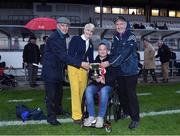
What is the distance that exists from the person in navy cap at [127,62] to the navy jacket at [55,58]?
799mm

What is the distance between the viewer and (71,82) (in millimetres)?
8625

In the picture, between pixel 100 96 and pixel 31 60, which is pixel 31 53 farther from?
pixel 100 96

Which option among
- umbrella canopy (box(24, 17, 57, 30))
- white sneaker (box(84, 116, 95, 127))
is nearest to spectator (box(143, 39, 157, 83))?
umbrella canopy (box(24, 17, 57, 30))

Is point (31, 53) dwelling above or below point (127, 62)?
below

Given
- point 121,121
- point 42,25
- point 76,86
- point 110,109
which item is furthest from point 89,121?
point 42,25

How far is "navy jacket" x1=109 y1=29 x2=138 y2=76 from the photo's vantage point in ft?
26.8

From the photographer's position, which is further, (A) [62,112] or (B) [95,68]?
(A) [62,112]

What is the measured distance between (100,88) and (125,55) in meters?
0.76

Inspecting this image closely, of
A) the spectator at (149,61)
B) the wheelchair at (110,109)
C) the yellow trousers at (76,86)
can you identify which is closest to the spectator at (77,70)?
the yellow trousers at (76,86)

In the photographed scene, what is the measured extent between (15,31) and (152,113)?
11.3m

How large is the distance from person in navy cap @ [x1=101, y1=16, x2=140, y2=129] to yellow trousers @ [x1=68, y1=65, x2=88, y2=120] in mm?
524

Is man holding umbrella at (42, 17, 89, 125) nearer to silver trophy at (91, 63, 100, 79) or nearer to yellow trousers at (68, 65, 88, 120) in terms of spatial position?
yellow trousers at (68, 65, 88, 120)

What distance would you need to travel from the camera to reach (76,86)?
8578mm

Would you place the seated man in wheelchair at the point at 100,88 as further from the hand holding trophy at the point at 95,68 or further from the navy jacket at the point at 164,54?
the navy jacket at the point at 164,54
